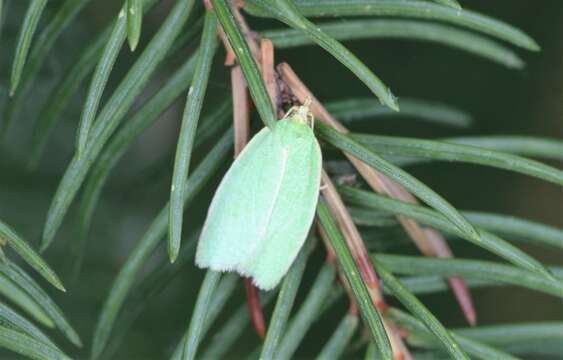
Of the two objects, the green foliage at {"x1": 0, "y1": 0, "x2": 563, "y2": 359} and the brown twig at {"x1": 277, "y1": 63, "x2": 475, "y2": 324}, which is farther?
the brown twig at {"x1": 277, "y1": 63, "x2": 475, "y2": 324}

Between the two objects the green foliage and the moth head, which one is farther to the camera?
the moth head

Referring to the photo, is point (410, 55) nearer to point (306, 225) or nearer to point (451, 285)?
point (451, 285)

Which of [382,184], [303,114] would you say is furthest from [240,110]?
[382,184]

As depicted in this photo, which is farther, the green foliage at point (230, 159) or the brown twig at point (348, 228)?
the brown twig at point (348, 228)

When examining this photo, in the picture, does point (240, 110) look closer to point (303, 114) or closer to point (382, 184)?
point (303, 114)

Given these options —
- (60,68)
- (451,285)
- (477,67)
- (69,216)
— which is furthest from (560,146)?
(69,216)

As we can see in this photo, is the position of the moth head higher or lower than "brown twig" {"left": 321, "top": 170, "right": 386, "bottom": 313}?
higher
